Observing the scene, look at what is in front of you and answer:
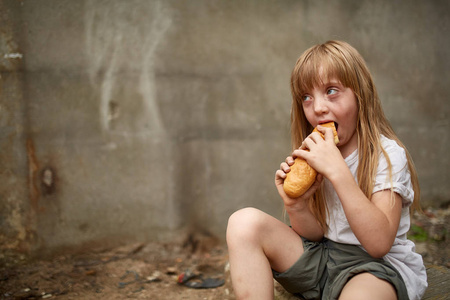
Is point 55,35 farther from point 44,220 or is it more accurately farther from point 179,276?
point 179,276

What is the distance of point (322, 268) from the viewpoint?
1798 mm

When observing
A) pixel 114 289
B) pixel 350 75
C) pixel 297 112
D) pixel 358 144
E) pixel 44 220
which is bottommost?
pixel 114 289

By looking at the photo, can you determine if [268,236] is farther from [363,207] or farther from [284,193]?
[363,207]

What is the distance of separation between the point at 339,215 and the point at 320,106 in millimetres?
522

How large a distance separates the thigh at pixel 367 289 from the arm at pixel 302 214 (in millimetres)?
361

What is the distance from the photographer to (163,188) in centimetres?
332

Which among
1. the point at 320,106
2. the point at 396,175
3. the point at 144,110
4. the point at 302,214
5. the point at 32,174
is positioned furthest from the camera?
the point at 144,110

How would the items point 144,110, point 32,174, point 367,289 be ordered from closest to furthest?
1. point 367,289
2. point 32,174
3. point 144,110

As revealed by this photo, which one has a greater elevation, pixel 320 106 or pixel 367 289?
pixel 320 106

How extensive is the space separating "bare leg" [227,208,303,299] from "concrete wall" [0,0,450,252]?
164 cm

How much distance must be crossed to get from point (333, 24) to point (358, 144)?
2136mm

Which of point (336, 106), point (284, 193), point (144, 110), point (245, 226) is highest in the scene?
point (144, 110)

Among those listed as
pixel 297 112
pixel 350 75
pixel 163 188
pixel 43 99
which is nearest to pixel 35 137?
pixel 43 99

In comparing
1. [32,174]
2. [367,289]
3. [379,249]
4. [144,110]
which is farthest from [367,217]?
[32,174]
